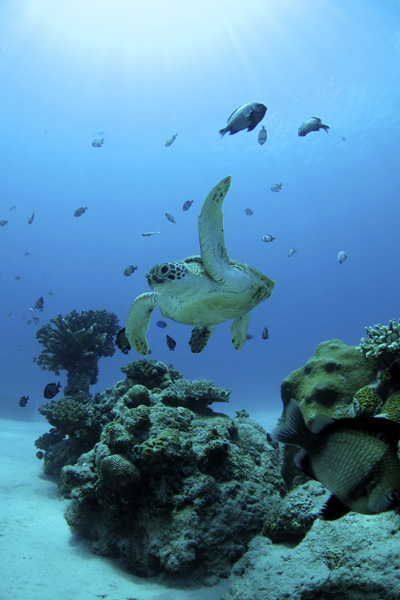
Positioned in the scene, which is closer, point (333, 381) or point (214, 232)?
point (214, 232)

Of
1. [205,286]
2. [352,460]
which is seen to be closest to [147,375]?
[205,286]

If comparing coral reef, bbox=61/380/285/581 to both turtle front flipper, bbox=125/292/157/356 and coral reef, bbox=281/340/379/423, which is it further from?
coral reef, bbox=281/340/379/423

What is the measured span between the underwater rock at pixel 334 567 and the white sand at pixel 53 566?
798 mm

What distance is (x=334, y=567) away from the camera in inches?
99.6

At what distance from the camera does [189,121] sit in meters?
36.3

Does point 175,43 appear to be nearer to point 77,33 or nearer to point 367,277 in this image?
point 77,33

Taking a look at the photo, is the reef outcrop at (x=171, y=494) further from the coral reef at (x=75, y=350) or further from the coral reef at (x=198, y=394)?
the coral reef at (x=75, y=350)

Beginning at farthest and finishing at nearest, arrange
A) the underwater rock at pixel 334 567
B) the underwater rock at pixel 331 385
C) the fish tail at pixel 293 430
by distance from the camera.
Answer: the underwater rock at pixel 331 385 < the underwater rock at pixel 334 567 < the fish tail at pixel 293 430

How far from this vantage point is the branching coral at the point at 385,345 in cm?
403

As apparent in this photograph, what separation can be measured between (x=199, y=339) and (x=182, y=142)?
4183 cm

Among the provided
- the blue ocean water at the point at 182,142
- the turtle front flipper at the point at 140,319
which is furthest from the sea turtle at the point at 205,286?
the blue ocean water at the point at 182,142

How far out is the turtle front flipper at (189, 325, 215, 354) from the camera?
5.34 meters

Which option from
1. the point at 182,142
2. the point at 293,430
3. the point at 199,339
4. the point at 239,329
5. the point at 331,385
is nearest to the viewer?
the point at 293,430

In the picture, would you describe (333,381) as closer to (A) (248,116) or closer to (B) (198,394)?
(B) (198,394)
